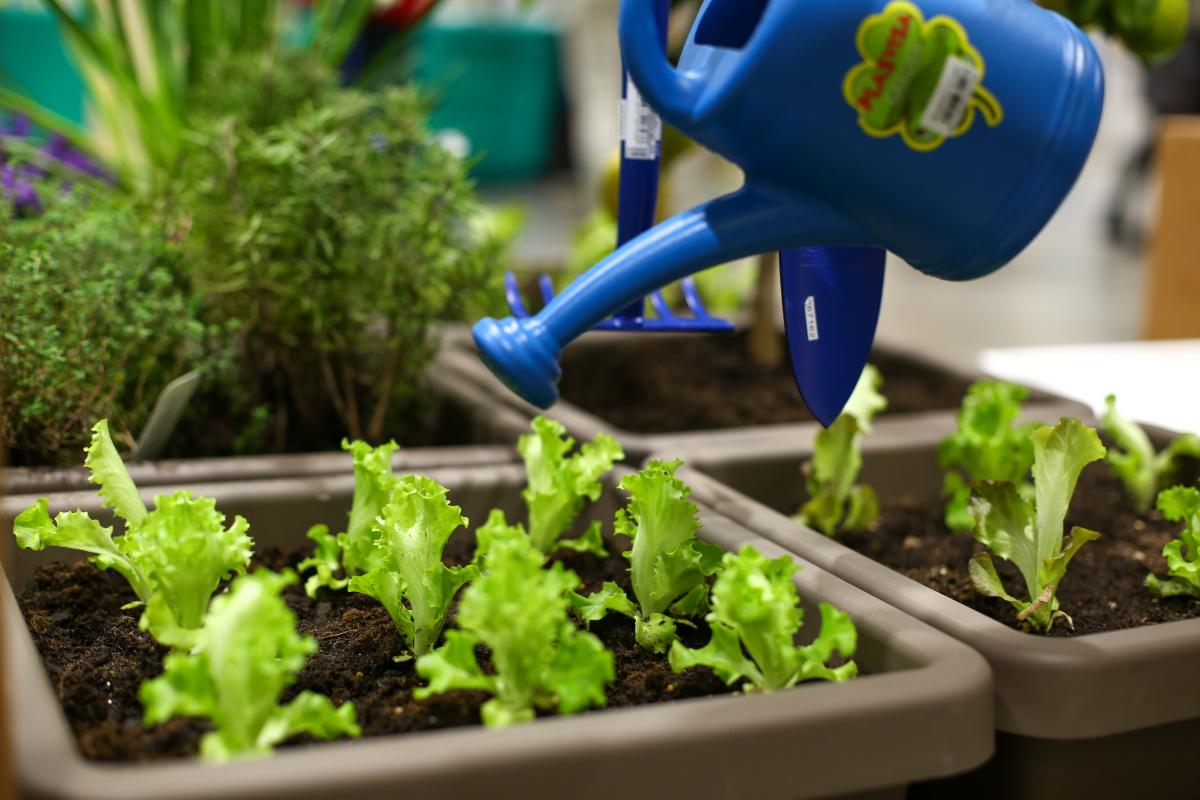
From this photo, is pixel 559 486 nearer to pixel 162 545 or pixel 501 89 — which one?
pixel 162 545

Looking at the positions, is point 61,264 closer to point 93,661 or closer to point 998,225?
point 93,661

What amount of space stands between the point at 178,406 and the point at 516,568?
51 cm

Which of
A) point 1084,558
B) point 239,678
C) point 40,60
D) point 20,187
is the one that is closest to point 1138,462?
point 1084,558

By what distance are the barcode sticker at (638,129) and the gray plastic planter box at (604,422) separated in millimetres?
235

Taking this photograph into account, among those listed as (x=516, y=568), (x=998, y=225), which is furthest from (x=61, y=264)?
(x=998, y=225)

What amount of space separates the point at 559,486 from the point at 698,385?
2.02 ft

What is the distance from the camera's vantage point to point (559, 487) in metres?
0.90

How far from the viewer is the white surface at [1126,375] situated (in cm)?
129

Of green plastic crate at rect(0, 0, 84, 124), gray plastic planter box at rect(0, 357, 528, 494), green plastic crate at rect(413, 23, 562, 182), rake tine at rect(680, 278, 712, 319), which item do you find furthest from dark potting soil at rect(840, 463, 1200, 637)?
green plastic crate at rect(413, 23, 562, 182)

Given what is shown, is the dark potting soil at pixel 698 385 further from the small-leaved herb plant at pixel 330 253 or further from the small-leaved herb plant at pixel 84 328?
the small-leaved herb plant at pixel 84 328

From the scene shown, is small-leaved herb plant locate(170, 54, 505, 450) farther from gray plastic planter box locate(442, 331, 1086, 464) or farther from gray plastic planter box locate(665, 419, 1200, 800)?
gray plastic planter box locate(665, 419, 1200, 800)

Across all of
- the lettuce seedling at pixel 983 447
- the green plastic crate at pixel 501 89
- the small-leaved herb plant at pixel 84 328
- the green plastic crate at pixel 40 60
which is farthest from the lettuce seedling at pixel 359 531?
the green plastic crate at pixel 501 89

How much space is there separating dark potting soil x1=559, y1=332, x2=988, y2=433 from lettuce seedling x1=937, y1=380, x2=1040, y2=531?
12.2 inches

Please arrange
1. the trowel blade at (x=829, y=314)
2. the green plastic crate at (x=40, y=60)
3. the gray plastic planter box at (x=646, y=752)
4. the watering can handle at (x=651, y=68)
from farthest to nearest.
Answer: the green plastic crate at (x=40, y=60) → the trowel blade at (x=829, y=314) → the watering can handle at (x=651, y=68) → the gray plastic planter box at (x=646, y=752)
